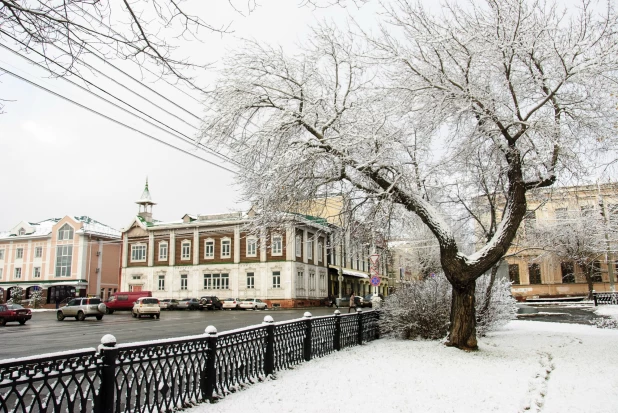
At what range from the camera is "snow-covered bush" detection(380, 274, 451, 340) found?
14758 millimetres

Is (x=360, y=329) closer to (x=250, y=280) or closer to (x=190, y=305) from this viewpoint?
(x=190, y=305)

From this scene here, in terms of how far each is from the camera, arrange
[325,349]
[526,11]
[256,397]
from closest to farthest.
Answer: [256,397] < [526,11] < [325,349]

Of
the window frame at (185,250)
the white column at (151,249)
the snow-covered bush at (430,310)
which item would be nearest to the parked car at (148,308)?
the window frame at (185,250)

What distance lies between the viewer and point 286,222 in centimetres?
1392

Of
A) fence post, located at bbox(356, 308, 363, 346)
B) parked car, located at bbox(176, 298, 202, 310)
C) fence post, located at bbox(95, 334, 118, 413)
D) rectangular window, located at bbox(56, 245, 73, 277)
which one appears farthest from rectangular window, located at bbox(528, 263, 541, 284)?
fence post, located at bbox(95, 334, 118, 413)

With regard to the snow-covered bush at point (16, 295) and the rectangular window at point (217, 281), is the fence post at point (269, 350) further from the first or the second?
the snow-covered bush at point (16, 295)

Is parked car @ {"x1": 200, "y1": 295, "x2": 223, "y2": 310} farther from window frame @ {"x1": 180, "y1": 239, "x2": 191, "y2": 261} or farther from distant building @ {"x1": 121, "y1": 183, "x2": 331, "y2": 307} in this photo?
window frame @ {"x1": 180, "y1": 239, "x2": 191, "y2": 261}

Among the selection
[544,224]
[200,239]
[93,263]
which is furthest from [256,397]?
[93,263]

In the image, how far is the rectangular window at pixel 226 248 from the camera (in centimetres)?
5275

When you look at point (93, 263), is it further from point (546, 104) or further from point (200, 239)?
point (546, 104)

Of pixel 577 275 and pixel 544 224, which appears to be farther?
pixel 577 275

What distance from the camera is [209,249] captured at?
53.6m

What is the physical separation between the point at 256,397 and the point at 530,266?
53718mm

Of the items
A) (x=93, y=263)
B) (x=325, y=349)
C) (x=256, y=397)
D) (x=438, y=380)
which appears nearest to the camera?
(x=256, y=397)
